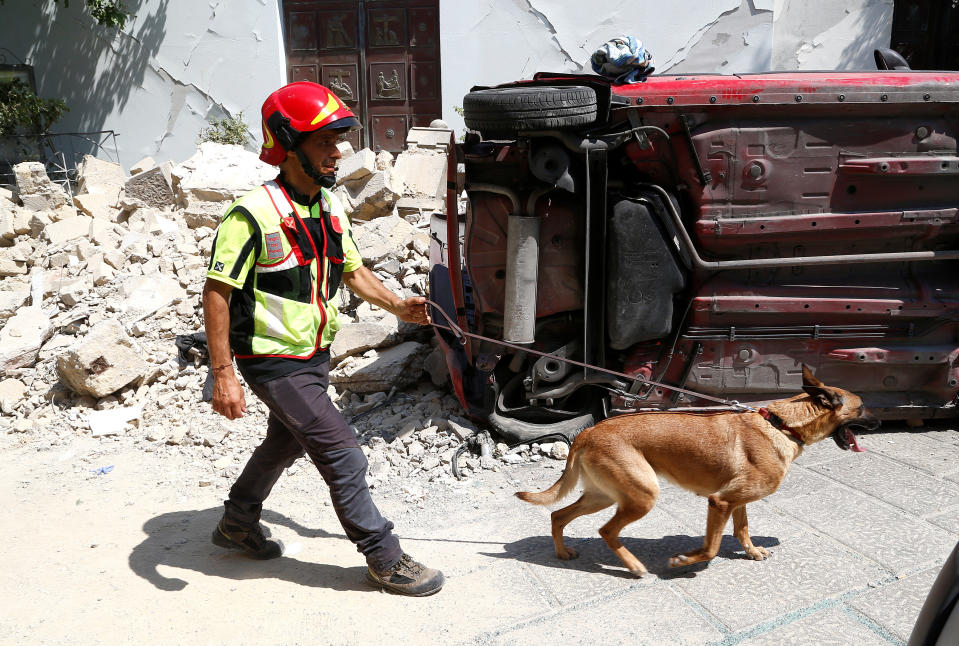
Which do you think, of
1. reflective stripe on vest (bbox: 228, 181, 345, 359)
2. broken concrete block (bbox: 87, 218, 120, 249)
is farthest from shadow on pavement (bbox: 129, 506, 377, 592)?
broken concrete block (bbox: 87, 218, 120, 249)

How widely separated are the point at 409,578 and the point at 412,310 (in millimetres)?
1203

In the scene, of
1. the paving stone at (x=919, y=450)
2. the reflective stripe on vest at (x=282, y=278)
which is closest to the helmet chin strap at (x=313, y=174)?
the reflective stripe on vest at (x=282, y=278)

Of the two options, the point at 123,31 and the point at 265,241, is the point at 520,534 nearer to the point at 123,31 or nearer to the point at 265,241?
the point at 265,241

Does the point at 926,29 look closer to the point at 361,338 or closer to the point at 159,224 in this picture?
the point at 361,338

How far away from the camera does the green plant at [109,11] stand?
1082cm

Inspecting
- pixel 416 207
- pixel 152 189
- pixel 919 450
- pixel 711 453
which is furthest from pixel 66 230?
pixel 919 450

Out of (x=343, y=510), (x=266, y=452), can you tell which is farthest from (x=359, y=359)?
(x=343, y=510)

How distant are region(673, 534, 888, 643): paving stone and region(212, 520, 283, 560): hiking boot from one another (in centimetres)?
192

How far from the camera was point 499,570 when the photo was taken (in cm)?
356

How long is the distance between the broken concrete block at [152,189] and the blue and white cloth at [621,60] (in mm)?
5529

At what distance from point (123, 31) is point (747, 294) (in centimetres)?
1043

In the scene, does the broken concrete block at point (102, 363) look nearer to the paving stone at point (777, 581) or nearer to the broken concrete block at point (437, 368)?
the broken concrete block at point (437, 368)

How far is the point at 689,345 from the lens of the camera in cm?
474

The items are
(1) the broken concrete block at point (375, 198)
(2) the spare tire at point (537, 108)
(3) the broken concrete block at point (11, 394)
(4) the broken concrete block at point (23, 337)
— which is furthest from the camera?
(1) the broken concrete block at point (375, 198)
